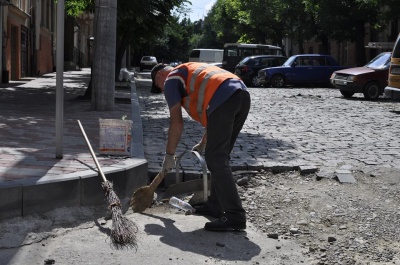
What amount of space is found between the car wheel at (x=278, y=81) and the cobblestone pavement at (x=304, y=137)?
32.1ft

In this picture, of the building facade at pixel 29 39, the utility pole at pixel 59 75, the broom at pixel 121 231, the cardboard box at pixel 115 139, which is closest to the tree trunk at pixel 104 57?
the cardboard box at pixel 115 139

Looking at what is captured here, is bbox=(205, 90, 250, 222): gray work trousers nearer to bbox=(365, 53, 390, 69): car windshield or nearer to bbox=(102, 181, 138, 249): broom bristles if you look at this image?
bbox=(102, 181, 138, 249): broom bristles

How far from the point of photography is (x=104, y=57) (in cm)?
1383

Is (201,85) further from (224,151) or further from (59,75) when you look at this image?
(59,75)

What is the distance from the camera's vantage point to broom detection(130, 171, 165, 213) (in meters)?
→ 5.67

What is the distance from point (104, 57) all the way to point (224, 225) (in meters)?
9.18

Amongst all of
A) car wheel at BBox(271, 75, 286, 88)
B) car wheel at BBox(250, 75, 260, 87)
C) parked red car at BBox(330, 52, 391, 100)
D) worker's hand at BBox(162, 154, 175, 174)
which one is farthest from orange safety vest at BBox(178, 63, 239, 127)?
car wheel at BBox(250, 75, 260, 87)

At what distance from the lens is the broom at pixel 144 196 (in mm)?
5668

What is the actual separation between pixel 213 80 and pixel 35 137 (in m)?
4.31

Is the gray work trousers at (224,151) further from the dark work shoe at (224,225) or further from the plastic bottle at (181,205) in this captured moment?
the plastic bottle at (181,205)

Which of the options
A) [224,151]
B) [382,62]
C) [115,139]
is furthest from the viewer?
[382,62]

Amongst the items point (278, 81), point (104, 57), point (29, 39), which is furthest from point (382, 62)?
point (29, 39)

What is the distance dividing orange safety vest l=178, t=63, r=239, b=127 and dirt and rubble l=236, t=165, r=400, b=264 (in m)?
1.14

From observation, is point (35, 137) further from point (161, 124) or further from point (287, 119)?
point (287, 119)
